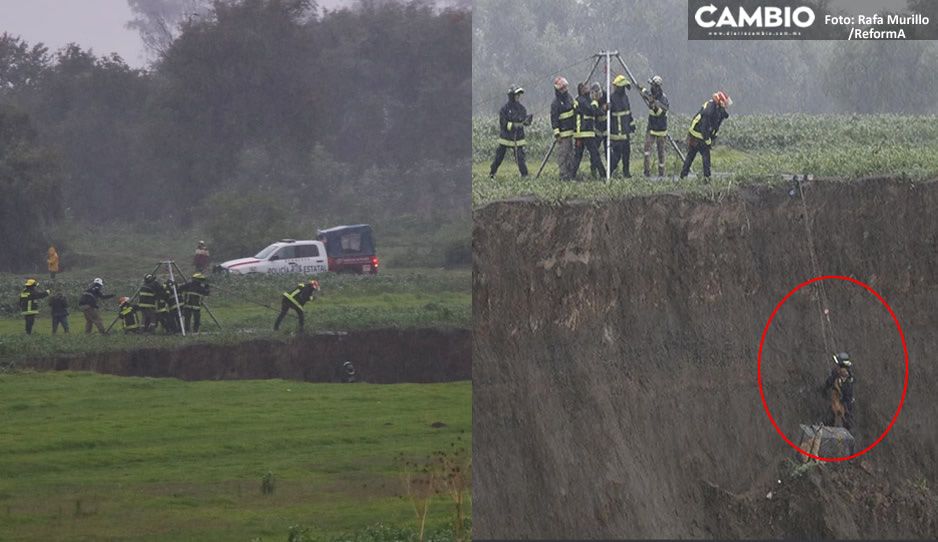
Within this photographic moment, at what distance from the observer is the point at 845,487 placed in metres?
17.6

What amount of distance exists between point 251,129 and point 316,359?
265 centimetres

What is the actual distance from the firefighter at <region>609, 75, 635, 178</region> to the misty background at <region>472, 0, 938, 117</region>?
0.69 ft

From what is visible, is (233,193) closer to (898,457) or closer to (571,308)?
(571,308)

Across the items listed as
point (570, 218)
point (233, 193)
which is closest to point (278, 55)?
point (233, 193)

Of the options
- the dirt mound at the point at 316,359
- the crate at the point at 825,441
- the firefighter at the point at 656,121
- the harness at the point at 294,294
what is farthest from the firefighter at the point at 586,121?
the crate at the point at 825,441

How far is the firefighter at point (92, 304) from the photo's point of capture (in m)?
16.2

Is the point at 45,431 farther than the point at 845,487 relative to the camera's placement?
No

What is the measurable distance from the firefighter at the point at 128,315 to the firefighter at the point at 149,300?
0.07 m

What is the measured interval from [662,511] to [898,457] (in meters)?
3.05

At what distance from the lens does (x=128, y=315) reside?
1631cm

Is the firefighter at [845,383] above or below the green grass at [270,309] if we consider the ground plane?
below

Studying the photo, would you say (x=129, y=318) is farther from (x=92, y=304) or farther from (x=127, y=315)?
(x=92, y=304)

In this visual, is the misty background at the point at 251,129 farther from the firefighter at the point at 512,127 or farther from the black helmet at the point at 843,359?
the black helmet at the point at 843,359

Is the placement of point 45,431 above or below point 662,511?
above
